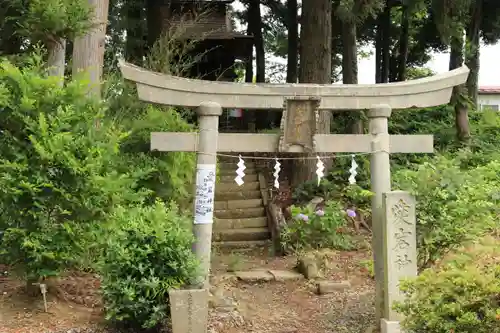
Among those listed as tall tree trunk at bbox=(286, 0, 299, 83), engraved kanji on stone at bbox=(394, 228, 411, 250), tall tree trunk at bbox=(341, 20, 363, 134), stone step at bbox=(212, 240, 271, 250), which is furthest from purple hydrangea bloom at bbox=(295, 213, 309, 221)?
tall tree trunk at bbox=(286, 0, 299, 83)

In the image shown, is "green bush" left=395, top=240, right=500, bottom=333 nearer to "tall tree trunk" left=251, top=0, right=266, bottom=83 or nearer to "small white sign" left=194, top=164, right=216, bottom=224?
"small white sign" left=194, top=164, right=216, bottom=224

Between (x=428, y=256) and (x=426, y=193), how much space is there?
93cm

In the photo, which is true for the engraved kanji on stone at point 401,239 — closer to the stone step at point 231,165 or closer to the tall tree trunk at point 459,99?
the tall tree trunk at point 459,99

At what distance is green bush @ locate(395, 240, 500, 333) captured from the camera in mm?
3695

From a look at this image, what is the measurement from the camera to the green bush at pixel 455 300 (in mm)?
3695

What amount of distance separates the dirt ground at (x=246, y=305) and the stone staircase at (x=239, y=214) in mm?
1910

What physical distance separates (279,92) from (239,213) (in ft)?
18.4

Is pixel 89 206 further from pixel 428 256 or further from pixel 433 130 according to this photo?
pixel 433 130

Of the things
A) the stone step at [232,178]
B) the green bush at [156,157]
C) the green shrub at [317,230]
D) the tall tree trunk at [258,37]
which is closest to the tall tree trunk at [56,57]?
the green bush at [156,157]

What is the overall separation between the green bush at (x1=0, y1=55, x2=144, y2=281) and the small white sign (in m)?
0.88

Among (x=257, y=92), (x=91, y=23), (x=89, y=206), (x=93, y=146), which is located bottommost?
(x=89, y=206)

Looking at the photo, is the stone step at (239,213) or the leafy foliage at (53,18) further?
the stone step at (239,213)

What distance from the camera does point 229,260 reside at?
9219 mm

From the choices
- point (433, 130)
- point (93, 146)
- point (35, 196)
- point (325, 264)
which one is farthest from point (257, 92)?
point (433, 130)
